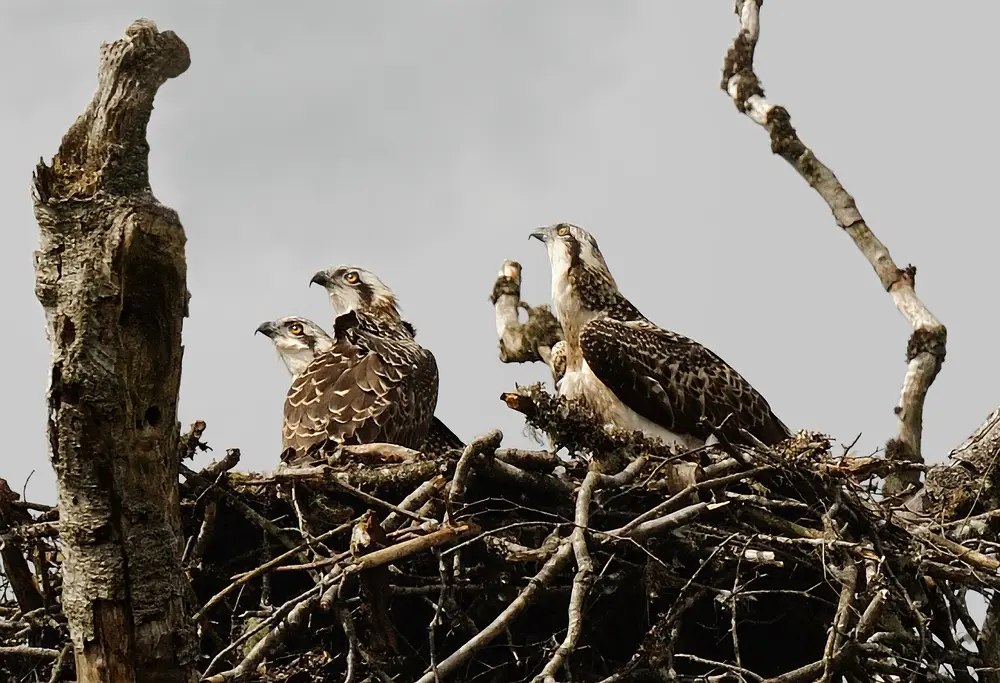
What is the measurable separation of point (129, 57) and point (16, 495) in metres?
3.18

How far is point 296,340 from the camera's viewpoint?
33.8 feet

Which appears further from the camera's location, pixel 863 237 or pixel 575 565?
pixel 863 237

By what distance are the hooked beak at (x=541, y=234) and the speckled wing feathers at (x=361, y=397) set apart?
1.28m

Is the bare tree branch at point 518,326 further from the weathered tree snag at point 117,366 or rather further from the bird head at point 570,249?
the weathered tree snag at point 117,366

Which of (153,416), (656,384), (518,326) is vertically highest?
(518,326)

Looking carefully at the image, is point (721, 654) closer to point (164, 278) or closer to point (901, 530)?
point (901, 530)

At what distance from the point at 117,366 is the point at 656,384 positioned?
485cm

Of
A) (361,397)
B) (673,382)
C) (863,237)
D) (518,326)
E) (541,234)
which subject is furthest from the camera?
(518,326)

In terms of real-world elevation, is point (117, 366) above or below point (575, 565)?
above

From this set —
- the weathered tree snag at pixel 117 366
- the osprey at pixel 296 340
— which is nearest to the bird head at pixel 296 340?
the osprey at pixel 296 340

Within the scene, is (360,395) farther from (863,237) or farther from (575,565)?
(863,237)

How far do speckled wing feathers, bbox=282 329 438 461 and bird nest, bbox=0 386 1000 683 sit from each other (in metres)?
0.87

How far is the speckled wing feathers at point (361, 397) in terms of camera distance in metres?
8.23

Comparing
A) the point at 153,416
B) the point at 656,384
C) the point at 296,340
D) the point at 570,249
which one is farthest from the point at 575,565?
the point at 296,340
